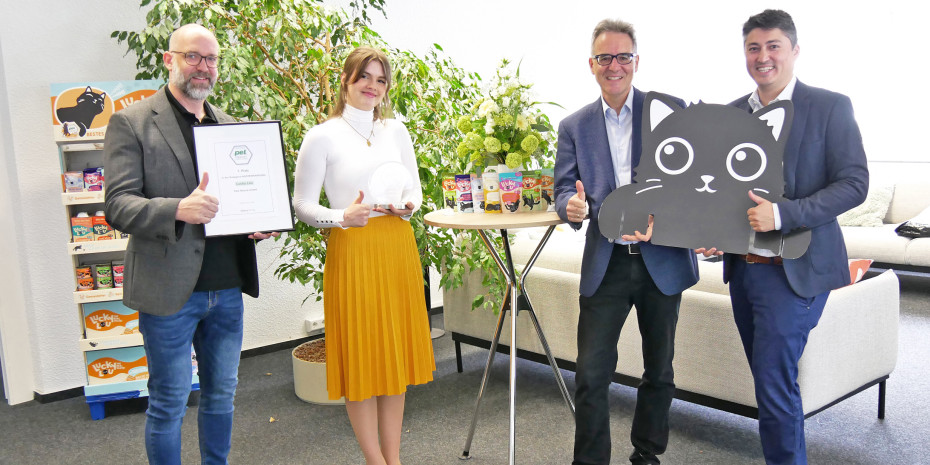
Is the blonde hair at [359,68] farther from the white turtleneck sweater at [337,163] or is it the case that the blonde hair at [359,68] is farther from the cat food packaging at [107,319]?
the cat food packaging at [107,319]

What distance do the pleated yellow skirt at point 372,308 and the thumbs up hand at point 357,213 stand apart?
0.11 metres

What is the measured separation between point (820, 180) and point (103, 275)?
307 cm

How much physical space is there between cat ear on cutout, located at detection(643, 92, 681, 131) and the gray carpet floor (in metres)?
1.35

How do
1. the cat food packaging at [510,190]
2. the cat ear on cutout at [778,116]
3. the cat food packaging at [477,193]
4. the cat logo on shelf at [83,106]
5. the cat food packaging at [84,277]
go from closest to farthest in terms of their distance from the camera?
the cat ear on cutout at [778,116], the cat food packaging at [510,190], the cat food packaging at [477,193], the cat logo on shelf at [83,106], the cat food packaging at [84,277]

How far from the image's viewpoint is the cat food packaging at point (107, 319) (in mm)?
3344

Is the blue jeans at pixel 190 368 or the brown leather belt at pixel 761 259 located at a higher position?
the brown leather belt at pixel 761 259

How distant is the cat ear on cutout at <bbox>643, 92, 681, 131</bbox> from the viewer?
80.0 inches

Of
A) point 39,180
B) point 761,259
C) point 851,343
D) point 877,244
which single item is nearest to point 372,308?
point 761,259

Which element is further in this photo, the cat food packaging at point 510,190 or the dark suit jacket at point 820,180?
the cat food packaging at point 510,190

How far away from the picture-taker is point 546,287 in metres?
3.29

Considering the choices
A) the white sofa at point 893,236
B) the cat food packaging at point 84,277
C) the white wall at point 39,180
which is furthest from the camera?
the white sofa at point 893,236

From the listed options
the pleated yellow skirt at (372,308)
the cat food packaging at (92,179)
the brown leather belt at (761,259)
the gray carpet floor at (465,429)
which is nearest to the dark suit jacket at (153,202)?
the pleated yellow skirt at (372,308)

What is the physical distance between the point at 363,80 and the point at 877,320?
2194 mm

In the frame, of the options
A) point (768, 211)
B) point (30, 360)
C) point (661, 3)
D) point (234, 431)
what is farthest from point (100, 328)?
point (661, 3)
